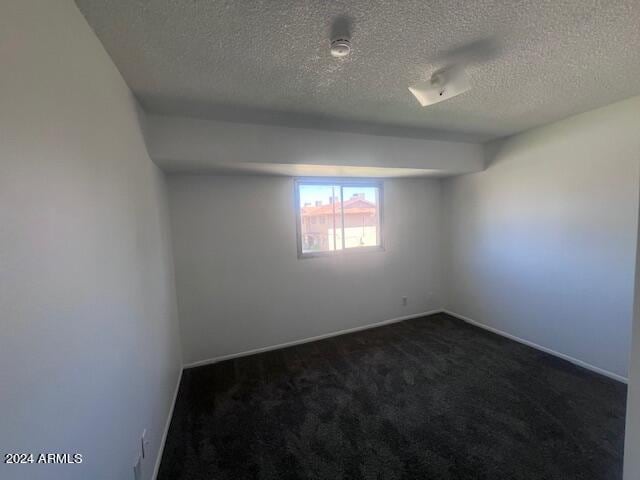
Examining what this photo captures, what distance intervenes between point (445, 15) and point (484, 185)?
270 centimetres

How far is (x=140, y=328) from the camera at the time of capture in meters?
1.54

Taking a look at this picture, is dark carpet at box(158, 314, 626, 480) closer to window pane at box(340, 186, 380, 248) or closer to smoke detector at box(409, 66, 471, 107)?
window pane at box(340, 186, 380, 248)

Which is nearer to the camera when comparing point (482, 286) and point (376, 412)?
point (376, 412)

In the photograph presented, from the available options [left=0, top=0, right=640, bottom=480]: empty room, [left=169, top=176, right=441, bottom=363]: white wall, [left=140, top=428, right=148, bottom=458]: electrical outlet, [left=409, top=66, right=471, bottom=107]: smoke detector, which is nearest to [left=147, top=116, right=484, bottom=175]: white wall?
[left=0, top=0, right=640, bottom=480]: empty room

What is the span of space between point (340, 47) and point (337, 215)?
231cm

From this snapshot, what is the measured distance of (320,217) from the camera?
340 centimetres

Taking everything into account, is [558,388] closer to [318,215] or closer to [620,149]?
[620,149]

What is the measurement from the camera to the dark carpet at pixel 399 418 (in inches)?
63.9

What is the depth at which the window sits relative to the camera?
3.30 metres

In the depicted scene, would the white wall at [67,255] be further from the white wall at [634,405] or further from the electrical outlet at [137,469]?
the white wall at [634,405]

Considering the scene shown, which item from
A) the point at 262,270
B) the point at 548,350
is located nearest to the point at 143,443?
the point at 262,270

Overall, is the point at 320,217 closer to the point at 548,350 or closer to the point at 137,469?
the point at 137,469

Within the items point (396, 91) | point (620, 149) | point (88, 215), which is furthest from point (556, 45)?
point (88, 215)

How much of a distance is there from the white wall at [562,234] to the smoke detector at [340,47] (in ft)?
8.23
